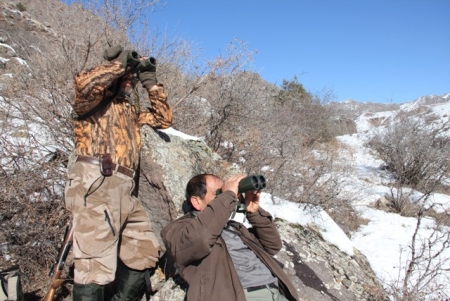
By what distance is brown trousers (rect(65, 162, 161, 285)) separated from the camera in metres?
2.08

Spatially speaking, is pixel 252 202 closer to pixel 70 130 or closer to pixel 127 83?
pixel 127 83

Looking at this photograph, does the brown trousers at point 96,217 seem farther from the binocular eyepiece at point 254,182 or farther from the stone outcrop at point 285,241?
the binocular eyepiece at point 254,182

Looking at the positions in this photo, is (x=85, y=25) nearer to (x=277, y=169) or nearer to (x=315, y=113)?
(x=277, y=169)

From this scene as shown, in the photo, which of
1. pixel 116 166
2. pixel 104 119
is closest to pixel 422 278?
pixel 116 166

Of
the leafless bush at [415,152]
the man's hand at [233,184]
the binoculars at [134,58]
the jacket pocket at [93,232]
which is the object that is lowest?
the jacket pocket at [93,232]

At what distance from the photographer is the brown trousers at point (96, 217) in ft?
6.82

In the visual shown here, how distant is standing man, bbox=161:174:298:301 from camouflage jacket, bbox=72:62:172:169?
585 millimetres

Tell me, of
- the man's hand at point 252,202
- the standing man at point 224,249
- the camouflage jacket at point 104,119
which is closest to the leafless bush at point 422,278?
the standing man at point 224,249

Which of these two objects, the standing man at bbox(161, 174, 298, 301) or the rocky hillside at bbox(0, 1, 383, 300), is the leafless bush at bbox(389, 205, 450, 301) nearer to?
the rocky hillside at bbox(0, 1, 383, 300)

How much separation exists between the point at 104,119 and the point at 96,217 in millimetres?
676

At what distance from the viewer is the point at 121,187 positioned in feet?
7.38

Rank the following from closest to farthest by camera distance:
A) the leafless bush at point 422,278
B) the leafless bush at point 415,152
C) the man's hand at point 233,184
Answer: the man's hand at point 233,184 < the leafless bush at point 422,278 < the leafless bush at point 415,152

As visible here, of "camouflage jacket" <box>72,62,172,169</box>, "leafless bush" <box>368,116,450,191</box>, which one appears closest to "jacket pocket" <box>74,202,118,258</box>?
"camouflage jacket" <box>72,62,172,169</box>

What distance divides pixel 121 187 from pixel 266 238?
108cm
